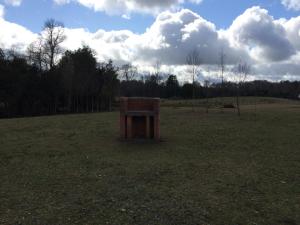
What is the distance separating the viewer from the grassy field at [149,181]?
6.00m

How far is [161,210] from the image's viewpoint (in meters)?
6.21

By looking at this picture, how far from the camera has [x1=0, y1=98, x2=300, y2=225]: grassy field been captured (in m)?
6.00

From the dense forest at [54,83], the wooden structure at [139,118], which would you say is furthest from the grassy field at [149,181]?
the dense forest at [54,83]

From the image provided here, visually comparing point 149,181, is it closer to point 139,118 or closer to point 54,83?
point 139,118

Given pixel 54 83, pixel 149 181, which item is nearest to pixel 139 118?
pixel 149 181

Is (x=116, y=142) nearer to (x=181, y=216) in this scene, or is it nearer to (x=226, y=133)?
(x=226, y=133)

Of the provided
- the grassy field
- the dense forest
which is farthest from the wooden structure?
the dense forest

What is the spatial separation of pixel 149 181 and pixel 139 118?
670 centimetres

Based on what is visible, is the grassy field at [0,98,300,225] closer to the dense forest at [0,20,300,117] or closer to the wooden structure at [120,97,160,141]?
the wooden structure at [120,97,160,141]

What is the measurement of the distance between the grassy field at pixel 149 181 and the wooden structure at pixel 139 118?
57 cm

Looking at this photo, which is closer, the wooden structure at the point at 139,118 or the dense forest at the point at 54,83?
the wooden structure at the point at 139,118

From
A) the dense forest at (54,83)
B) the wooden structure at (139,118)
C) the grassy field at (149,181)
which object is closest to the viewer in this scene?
the grassy field at (149,181)

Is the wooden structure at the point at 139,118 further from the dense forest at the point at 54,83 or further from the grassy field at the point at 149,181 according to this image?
the dense forest at the point at 54,83

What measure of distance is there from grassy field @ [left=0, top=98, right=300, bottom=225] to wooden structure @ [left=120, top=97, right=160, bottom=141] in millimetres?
574
